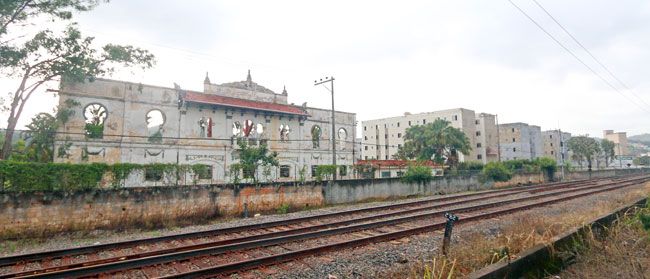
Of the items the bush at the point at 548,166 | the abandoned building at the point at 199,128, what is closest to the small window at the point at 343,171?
the abandoned building at the point at 199,128

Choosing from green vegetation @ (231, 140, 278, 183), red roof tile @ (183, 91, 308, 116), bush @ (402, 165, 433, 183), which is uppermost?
red roof tile @ (183, 91, 308, 116)

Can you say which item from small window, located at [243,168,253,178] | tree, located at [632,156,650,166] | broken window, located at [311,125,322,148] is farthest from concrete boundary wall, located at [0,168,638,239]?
tree, located at [632,156,650,166]

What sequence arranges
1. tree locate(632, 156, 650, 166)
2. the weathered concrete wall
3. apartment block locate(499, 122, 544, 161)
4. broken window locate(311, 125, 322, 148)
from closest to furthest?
the weathered concrete wall, broken window locate(311, 125, 322, 148), apartment block locate(499, 122, 544, 161), tree locate(632, 156, 650, 166)

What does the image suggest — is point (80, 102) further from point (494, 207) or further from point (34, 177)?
point (494, 207)

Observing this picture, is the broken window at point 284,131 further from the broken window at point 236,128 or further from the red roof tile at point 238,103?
the broken window at point 236,128

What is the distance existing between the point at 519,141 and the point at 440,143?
44967 millimetres

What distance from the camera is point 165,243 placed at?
9.15 meters

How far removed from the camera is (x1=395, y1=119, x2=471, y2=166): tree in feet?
126

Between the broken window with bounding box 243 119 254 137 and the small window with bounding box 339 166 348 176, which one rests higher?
the broken window with bounding box 243 119 254 137

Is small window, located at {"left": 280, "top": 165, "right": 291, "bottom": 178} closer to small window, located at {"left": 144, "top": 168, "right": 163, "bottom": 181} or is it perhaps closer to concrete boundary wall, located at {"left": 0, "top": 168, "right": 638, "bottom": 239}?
concrete boundary wall, located at {"left": 0, "top": 168, "right": 638, "bottom": 239}

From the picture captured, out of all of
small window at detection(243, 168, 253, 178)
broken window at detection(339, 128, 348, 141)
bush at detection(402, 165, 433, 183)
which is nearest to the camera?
small window at detection(243, 168, 253, 178)

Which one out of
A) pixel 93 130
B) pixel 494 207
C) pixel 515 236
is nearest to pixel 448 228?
pixel 515 236

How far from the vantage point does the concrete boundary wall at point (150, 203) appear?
11.4 m

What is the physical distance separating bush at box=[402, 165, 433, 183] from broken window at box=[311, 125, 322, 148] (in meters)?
10.0
